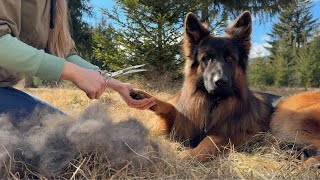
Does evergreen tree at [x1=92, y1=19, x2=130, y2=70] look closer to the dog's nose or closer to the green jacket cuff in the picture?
the dog's nose

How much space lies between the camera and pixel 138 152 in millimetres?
1971

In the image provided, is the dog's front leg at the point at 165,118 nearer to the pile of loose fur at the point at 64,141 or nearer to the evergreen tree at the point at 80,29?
the pile of loose fur at the point at 64,141

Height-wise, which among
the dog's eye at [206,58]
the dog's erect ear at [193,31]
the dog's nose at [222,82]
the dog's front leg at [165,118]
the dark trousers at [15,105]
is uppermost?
the dog's erect ear at [193,31]

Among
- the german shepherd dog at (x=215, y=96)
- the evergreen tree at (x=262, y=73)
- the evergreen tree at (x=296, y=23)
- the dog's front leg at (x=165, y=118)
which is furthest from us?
the evergreen tree at (x=296, y=23)

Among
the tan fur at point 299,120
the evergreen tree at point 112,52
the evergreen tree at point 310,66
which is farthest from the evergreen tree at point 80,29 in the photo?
the tan fur at point 299,120

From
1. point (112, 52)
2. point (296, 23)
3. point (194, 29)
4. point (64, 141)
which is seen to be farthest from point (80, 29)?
point (296, 23)

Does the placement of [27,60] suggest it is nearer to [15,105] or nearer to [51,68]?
[51,68]

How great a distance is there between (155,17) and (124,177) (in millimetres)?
8190

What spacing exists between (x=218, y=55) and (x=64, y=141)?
A: 2132mm

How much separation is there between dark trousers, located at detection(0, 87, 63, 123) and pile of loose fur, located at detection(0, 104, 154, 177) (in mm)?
213

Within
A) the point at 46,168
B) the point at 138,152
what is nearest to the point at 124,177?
the point at 138,152

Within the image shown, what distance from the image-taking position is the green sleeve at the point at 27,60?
6.60 ft

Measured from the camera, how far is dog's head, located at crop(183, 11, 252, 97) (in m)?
3.42

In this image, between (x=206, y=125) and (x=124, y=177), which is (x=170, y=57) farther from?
(x=124, y=177)
